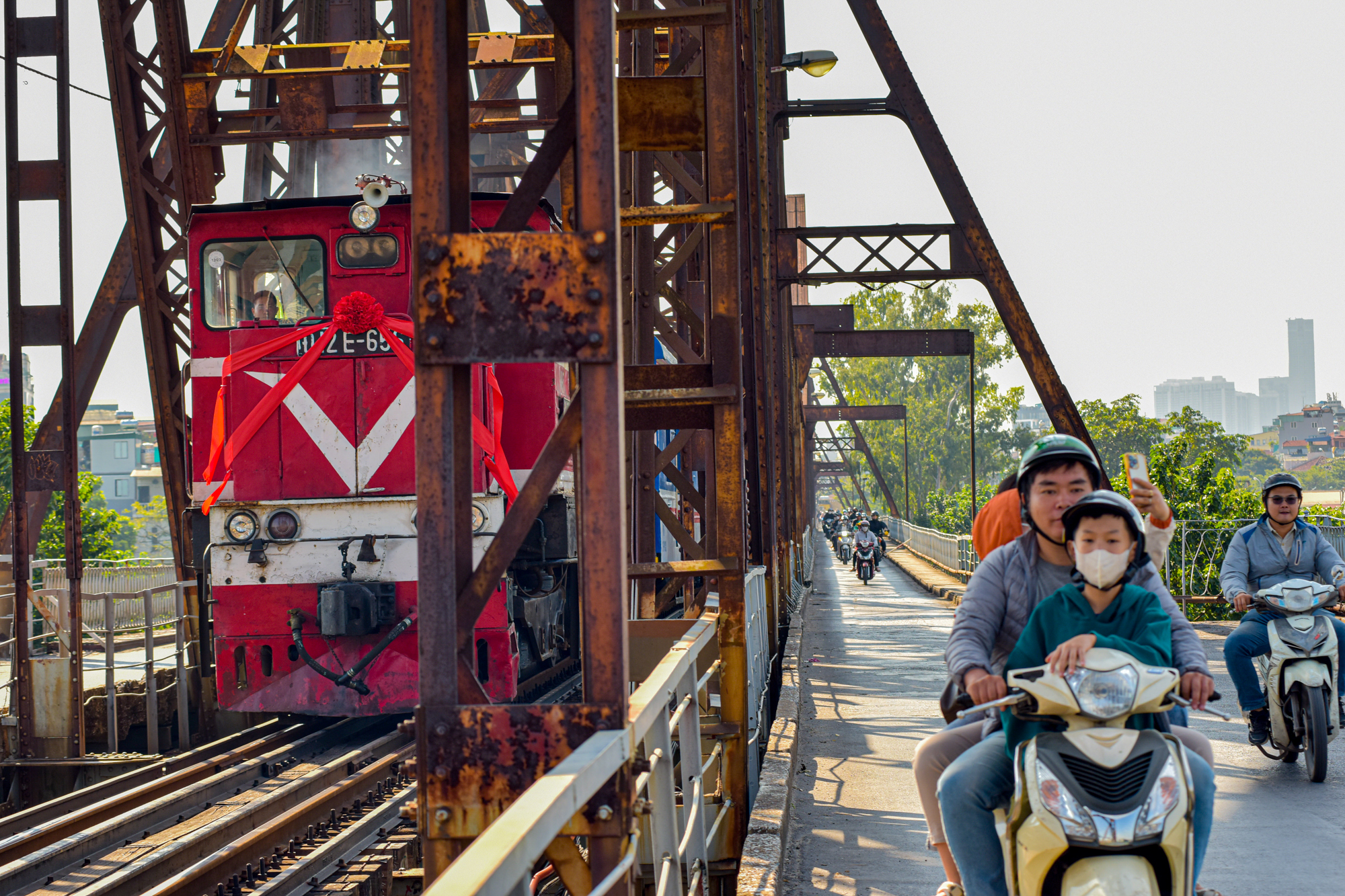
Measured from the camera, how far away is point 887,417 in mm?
48500

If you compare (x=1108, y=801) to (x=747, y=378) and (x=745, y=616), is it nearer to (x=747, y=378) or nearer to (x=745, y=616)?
(x=745, y=616)

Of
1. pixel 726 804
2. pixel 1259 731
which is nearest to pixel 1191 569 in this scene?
pixel 1259 731

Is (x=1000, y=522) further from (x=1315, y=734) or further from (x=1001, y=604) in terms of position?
(x=1315, y=734)

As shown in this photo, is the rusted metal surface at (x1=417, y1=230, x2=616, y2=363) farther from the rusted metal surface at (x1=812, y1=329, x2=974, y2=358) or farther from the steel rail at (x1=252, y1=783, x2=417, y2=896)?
the rusted metal surface at (x1=812, y1=329, x2=974, y2=358)

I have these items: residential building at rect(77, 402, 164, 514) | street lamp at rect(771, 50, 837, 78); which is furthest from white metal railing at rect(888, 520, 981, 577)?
residential building at rect(77, 402, 164, 514)

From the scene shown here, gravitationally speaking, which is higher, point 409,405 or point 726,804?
point 409,405

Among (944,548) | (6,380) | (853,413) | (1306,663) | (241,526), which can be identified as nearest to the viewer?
(1306,663)

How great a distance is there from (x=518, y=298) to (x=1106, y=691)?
6.00ft

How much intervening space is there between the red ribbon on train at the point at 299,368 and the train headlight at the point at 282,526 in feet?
1.60

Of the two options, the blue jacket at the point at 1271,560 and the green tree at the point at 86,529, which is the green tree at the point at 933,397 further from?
the blue jacket at the point at 1271,560

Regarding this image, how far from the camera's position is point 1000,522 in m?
4.45

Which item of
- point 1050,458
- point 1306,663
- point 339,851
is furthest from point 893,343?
point 1050,458

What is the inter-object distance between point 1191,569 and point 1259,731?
9.91 m

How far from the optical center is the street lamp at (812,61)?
16297 mm
